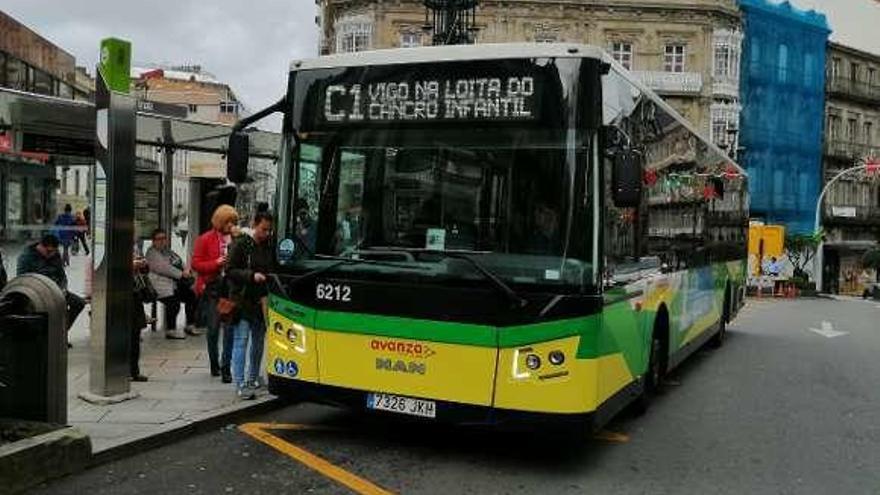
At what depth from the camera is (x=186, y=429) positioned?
7293 millimetres

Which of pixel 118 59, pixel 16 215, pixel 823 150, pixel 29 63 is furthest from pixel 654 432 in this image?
pixel 823 150

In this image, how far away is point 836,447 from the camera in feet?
25.8

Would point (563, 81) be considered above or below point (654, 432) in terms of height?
above

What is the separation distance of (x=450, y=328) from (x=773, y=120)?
5100 cm

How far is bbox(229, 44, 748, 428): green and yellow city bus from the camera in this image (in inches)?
251

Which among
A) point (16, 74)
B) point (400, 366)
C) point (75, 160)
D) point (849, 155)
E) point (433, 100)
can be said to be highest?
point (849, 155)

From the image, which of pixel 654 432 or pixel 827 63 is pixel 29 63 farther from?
pixel 827 63

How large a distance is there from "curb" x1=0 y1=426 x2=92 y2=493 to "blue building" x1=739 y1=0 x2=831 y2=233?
49.2m

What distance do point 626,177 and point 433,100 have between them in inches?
56.0

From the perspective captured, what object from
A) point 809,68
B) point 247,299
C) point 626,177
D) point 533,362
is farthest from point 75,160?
point 809,68

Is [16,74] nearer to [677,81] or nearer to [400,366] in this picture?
[400,366]

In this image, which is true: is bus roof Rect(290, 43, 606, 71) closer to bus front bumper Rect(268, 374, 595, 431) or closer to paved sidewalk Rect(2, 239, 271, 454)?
bus front bumper Rect(268, 374, 595, 431)

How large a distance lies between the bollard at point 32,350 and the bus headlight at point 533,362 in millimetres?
3069

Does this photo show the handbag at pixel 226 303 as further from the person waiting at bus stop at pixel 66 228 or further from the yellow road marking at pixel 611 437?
the person waiting at bus stop at pixel 66 228
